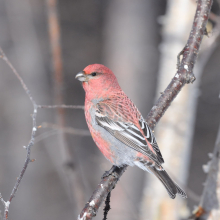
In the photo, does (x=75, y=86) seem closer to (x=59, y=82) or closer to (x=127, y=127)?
(x=59, y=82)

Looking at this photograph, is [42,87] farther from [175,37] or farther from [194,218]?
[194,218]

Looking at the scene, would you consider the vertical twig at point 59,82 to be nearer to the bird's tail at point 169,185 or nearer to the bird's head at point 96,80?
the bird's head at point 96,80

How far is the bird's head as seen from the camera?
3.17 m

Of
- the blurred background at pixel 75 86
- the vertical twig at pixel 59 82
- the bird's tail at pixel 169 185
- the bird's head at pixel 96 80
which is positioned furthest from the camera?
the blurred background at pixel 75 86

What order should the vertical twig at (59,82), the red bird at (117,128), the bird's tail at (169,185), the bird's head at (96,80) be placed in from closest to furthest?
1. the bird's tail at (169,185)
2. the red bird at (117,128)
3. the bird's head at (96,80)
4. the vertical twig at (59,82)

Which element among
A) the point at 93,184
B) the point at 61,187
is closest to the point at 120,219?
the point at 93,184

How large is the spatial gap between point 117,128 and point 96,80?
0.59 metres

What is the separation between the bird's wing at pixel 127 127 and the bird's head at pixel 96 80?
0.46 feet

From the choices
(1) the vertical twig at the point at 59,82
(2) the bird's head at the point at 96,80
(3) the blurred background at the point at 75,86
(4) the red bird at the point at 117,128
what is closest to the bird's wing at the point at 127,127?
(4) the red bird at the point at 117,128

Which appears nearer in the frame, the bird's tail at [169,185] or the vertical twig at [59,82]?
the bird's tail at [169,185]

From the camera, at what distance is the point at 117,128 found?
9.62ft

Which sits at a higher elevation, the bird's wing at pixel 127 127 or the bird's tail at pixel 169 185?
the bird's wing at pixel 127 127

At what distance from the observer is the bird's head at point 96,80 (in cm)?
317

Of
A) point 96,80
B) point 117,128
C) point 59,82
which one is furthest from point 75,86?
point 117,128
